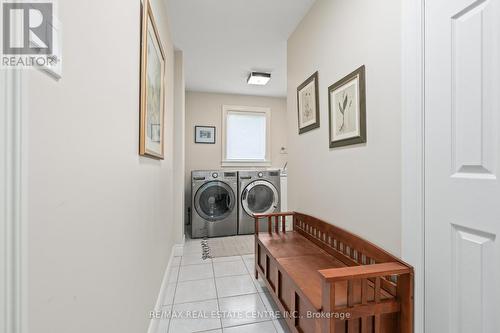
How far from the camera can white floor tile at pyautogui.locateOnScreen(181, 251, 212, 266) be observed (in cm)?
280

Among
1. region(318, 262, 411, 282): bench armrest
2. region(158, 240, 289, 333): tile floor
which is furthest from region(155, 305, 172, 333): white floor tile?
region(318, 262, 411, 282): bench armrest

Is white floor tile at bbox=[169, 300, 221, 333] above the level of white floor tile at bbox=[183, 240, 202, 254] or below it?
above

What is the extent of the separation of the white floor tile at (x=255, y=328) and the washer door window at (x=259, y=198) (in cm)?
229

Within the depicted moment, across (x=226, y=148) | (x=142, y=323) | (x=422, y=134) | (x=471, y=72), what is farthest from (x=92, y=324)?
(x=226, y=148)

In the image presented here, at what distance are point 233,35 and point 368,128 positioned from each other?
1843mm

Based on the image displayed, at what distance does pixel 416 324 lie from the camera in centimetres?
114

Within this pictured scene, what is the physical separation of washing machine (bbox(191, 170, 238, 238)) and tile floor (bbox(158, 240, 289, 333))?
3.39ft

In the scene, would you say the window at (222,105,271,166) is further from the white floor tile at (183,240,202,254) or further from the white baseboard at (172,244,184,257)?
the white baseboard at (172,244,184,257)

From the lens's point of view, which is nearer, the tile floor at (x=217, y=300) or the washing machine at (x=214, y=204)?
the tile floor at (x=217, y=300)

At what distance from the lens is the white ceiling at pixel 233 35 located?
82.4 inches

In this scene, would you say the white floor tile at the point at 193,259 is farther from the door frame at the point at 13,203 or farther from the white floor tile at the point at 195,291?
the door frame at the point at 13,203

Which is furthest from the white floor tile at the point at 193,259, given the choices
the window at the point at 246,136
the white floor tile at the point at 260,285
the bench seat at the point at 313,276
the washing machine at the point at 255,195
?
the window at the point at 246,136

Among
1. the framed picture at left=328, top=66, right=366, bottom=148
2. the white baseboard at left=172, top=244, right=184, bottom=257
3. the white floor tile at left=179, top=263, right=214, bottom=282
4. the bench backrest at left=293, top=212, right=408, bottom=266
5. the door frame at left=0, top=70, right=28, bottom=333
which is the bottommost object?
the white floor tile at left=179, top=263, right=214, bottom=282

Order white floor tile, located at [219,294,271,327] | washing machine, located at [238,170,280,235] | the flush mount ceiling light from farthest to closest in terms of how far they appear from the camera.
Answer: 1. washing machine, located at [238,170,280,235]
2. the flush mount ceiling light
3. white floor tile, located at [219,294,271,327]
